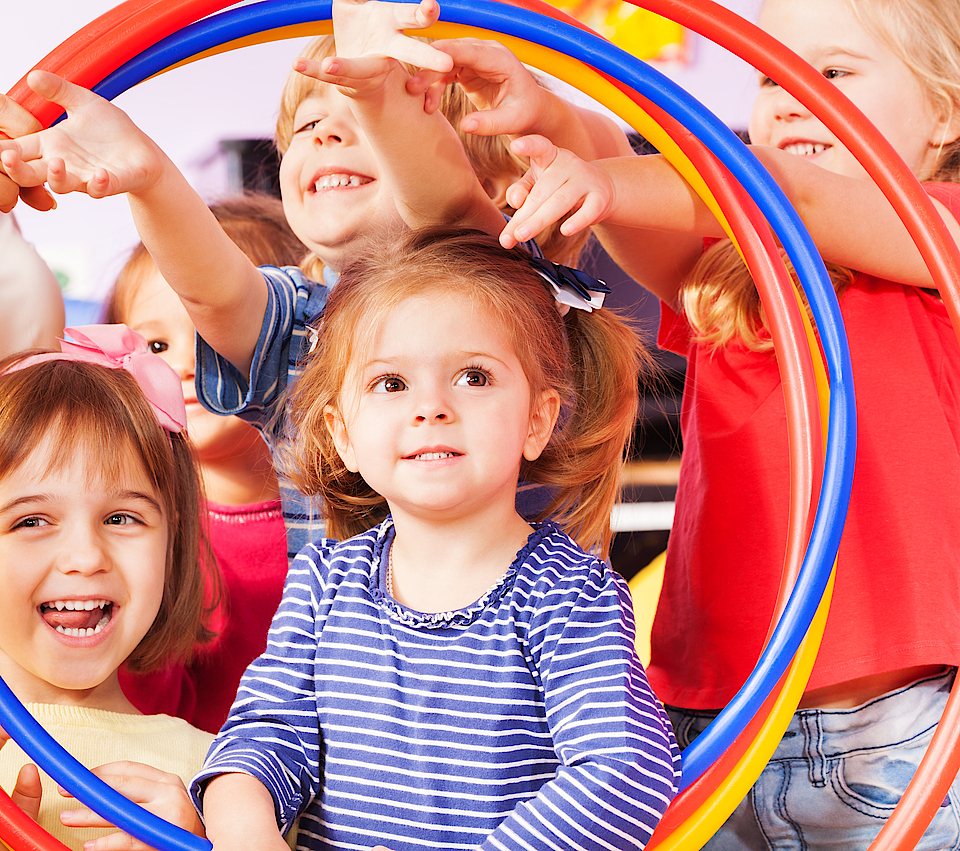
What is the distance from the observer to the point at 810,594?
107 cm

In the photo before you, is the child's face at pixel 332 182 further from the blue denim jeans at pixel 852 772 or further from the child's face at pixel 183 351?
the blue denim jeans at pixel 852 772

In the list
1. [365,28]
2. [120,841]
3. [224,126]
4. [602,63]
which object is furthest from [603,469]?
[224,126]

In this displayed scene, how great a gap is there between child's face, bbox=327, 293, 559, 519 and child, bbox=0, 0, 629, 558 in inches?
8.3

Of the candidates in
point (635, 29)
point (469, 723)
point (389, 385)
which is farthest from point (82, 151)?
point (635, 29)

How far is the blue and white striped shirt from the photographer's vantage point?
975mm

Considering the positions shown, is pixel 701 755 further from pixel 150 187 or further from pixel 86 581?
pixel 150 187

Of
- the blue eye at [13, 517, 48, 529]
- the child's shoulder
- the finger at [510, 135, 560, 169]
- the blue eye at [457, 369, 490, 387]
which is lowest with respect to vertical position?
the blue eye at [13, 517, 48, 529]

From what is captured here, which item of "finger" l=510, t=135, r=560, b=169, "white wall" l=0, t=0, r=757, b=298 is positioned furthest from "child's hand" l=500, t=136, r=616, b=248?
"white wall" l=0, t=0, r=757, b=298

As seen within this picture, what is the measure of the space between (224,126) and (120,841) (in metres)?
2.01

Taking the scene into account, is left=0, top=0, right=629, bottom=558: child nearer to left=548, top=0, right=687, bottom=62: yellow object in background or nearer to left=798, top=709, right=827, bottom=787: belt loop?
left=798, top=709, right=827, bottom=787: belt loop

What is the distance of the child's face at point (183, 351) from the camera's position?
196 centimetres

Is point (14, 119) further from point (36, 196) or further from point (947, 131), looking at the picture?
point (947, 131)

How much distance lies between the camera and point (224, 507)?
6.68 ft

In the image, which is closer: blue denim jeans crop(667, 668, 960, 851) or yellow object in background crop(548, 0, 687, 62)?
blue denim jeans crop(667, 668, 960, 851)
